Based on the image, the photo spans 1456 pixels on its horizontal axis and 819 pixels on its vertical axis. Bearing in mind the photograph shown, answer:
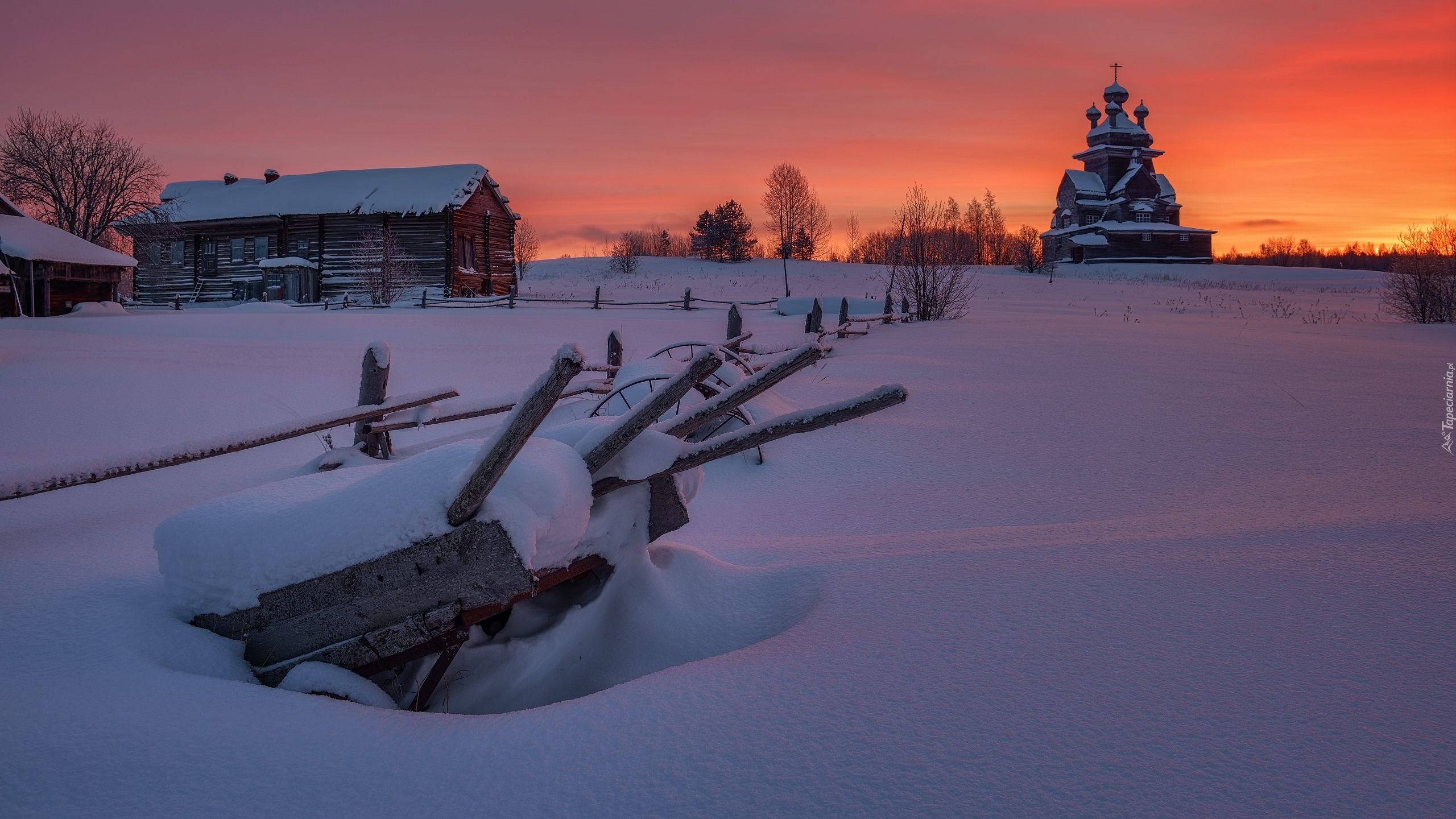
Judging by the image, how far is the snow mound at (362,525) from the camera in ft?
7.55

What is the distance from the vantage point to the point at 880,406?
2.31 meters

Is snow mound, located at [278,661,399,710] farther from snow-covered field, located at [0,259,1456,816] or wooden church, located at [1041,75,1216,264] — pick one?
wooden church, located at [1041,75,1216,264]

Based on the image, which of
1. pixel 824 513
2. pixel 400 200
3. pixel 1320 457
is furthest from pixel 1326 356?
pixel 400 200

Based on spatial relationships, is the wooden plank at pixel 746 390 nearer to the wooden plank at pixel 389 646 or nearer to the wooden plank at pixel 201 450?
the wooden plank at pixel 389 646

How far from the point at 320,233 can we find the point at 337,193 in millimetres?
1776

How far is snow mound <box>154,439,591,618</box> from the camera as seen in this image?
2.30 m

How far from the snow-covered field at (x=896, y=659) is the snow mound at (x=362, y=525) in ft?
0.74

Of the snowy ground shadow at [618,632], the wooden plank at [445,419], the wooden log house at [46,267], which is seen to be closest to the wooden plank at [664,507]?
the snowy ground shadow at [618,632]

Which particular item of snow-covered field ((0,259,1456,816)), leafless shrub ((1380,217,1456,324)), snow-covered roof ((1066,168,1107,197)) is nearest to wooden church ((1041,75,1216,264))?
snow-covered roof ((1066,168,1107,197))

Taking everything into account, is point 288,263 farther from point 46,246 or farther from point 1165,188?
point 1165,188

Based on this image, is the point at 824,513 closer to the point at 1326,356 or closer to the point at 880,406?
the point at 880,406

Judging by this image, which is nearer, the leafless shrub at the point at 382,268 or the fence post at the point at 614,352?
the fence post at the point at 614,352

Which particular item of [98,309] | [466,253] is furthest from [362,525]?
[466,253]

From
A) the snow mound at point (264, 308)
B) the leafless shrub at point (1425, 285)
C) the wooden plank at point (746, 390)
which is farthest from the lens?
the snow mound at point (264, 308)
